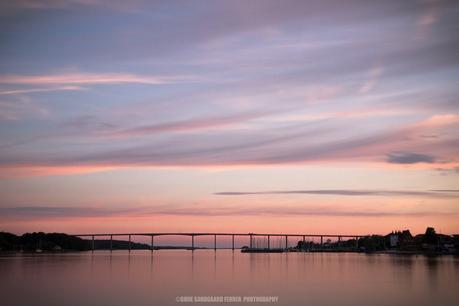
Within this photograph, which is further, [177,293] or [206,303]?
[177,293]

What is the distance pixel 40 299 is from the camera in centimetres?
4047

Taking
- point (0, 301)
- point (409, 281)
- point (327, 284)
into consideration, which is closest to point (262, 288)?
point (327, 284)

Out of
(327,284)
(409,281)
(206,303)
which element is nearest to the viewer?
(206,303)

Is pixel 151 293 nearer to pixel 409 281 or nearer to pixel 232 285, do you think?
pixel 232 285

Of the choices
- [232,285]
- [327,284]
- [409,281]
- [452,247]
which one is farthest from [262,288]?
[452,247]

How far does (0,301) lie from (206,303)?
14257mm

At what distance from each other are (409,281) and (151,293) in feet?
94.3

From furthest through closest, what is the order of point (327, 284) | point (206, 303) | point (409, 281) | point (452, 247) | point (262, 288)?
point (452, 247), point (409, 281), point (327, 284), point (262, 288), point (206, 303)

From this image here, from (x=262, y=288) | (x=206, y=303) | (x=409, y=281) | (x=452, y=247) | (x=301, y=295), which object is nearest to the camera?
(x=206, y=303)

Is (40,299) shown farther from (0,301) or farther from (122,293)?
(122,293)

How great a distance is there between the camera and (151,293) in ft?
149

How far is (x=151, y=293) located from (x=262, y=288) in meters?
10.7

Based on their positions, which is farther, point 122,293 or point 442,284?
point 442,284

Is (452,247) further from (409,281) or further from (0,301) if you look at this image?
(0,301)
